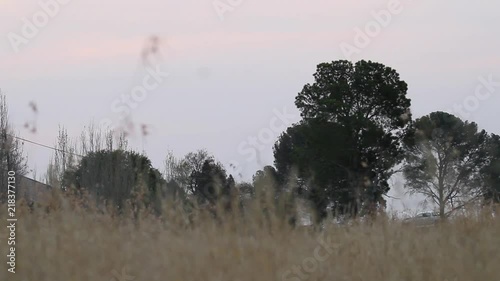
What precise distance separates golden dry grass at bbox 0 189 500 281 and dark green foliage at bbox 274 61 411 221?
22.2 m

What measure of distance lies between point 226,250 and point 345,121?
30338 mm

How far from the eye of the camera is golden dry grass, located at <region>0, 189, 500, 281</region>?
6148 millimetres

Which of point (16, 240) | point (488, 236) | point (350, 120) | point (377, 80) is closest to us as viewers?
point (16, 240)

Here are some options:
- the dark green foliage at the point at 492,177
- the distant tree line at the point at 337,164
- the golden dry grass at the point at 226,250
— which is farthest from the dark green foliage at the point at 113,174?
the dark green foliage at the point at 492,177

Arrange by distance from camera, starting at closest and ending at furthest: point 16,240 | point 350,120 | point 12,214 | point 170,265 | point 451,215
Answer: point 170,265, point 16,240, point 12,214, point 451,215, point 350,120

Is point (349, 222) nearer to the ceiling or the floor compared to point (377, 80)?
nearer to the floor

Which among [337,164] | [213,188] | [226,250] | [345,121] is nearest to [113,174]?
[213,188]

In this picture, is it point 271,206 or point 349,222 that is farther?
point 349,222

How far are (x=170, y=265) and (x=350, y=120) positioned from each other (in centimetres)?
3037

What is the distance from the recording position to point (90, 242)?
6512 millimetres

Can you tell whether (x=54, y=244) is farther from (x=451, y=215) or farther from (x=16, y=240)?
(x=451, y=215)

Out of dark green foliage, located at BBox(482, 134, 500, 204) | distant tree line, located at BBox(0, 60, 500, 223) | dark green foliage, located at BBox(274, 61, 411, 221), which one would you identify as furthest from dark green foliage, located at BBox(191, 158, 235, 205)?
dark green foliage, located at BBox(274, 61, 411, 221)

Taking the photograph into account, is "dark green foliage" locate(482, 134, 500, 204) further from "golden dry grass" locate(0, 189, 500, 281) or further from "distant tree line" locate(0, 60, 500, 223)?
"golden dry grass" locate(0, 189, 500, 281)

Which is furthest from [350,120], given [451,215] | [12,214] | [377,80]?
[12,214]
